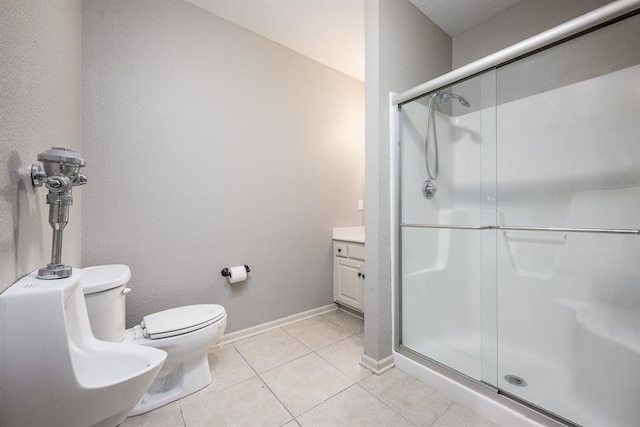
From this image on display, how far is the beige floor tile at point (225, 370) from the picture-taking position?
1.41m

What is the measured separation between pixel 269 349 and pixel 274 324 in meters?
0.33

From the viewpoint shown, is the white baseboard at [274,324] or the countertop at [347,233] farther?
the countertop at [347,233]

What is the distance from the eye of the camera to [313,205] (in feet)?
7.79

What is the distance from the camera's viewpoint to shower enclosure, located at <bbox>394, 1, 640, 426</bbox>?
4.23ft

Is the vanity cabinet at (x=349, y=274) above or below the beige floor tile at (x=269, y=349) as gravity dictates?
above

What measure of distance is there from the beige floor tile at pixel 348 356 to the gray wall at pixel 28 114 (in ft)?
5.04

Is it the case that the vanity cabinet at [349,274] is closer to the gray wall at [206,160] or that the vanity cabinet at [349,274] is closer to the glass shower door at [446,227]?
the gray wall at [206,160]

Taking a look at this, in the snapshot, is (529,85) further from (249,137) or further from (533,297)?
(249,137)

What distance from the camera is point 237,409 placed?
49.9 inches

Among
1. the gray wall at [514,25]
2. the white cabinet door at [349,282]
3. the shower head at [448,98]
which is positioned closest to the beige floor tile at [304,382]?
the white cabinet door at [349,282]

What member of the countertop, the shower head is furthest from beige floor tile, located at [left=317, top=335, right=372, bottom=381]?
the shower head

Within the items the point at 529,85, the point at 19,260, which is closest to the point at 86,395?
the point at 19,260

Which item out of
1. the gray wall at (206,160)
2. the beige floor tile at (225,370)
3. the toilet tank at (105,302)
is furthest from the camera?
the gray wall at (206,160)

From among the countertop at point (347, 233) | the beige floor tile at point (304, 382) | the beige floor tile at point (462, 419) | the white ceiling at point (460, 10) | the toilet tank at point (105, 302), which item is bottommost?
the beige floor tile at point (462, 419)
